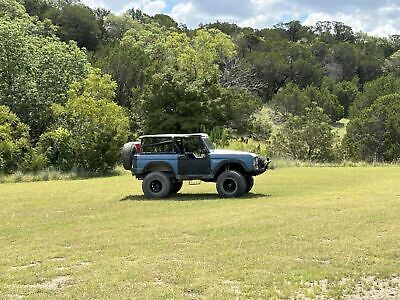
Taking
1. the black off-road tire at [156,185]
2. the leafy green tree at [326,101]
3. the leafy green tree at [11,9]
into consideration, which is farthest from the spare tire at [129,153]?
the leafy green tree at [326,101]

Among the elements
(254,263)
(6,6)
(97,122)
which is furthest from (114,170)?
(6,6)

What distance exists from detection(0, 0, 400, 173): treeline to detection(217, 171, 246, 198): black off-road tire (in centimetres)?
1227

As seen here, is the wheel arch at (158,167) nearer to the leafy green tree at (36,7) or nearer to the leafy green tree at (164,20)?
the leafy green tree at (36,7)

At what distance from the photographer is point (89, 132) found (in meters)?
27.5

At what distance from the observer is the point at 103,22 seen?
7844 centimetres

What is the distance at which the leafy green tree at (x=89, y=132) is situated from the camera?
26922 mm

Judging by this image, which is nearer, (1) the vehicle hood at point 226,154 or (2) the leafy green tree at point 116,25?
(1) the vehicle hood at point 226,154

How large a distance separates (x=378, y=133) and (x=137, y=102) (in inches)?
720

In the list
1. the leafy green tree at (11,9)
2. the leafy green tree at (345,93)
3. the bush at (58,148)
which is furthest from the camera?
the leafy green tree at (345,93)

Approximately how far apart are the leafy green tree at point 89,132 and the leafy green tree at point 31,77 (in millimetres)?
3434

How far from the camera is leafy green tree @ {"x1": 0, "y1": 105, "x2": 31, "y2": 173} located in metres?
26.5

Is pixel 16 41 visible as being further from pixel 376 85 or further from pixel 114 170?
pixel 376 85

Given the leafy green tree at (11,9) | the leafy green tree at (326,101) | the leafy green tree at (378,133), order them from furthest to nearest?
the leafy green tree at (326,101)
the leafy green tree at (11,9)
the leafy green tree at (378,133)

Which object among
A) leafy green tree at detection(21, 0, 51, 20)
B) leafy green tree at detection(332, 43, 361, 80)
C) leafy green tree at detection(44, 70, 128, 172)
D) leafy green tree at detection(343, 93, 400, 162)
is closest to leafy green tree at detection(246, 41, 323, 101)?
leafy green tree at detection(332, 43, 361, 80)
